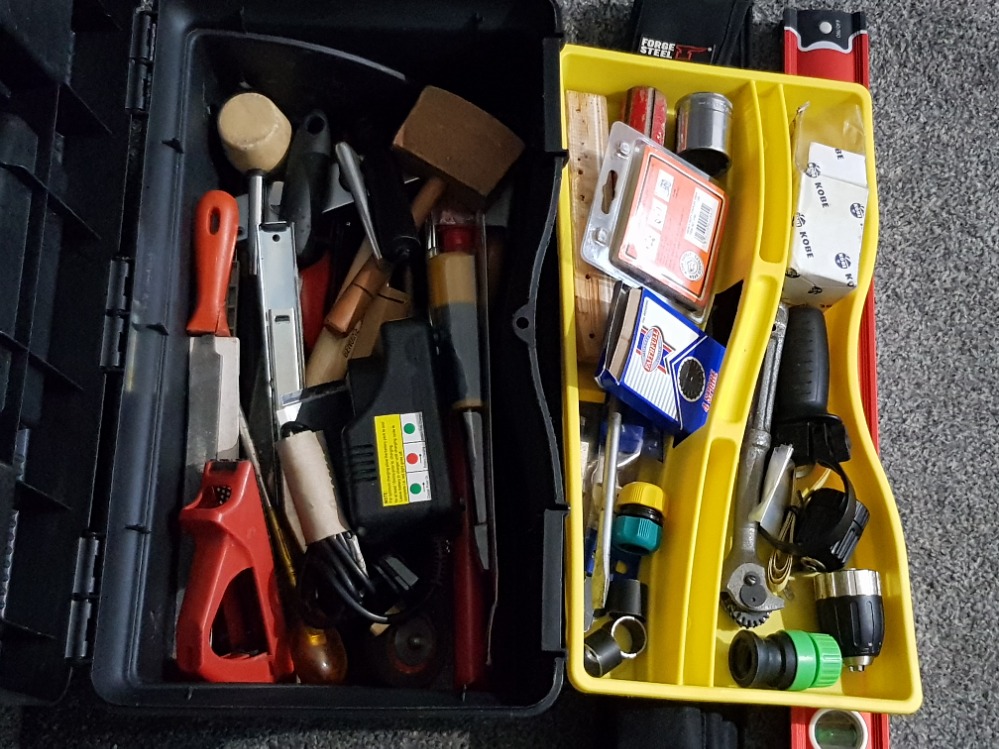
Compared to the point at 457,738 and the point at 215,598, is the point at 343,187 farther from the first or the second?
the point at 457,738

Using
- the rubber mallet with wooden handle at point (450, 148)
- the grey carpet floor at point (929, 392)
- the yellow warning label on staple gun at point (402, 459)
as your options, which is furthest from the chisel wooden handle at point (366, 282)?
the grey carpet floor at point (929, 392)

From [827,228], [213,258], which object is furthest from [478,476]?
[827,228]

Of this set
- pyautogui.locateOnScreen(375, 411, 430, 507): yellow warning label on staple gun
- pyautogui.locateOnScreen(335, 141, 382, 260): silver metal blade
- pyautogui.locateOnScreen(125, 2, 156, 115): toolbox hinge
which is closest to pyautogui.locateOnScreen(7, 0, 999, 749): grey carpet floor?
pyautogui.locateOnScreen(375, 411, 430, 507): yellow warning label on staple gun

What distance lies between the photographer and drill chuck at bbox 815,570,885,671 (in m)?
0.74

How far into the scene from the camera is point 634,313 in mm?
731

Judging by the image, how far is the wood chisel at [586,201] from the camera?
0.77 metres

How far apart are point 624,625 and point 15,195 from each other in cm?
59

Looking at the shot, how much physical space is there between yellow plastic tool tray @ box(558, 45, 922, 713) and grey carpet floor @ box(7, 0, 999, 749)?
12cm

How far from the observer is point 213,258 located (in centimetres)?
72

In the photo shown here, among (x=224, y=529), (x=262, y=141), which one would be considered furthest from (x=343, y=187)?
(x=224, y=529)

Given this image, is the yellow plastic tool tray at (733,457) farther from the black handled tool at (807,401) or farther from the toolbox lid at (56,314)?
the toolbox lid at (56,314)

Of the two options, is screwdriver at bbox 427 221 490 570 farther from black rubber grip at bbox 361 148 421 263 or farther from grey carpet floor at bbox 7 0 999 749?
grey carpet floor at bbox 7 0 999 749

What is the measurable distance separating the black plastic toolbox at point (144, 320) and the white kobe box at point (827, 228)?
24cm

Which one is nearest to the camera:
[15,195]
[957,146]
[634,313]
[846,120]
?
[15,195]
